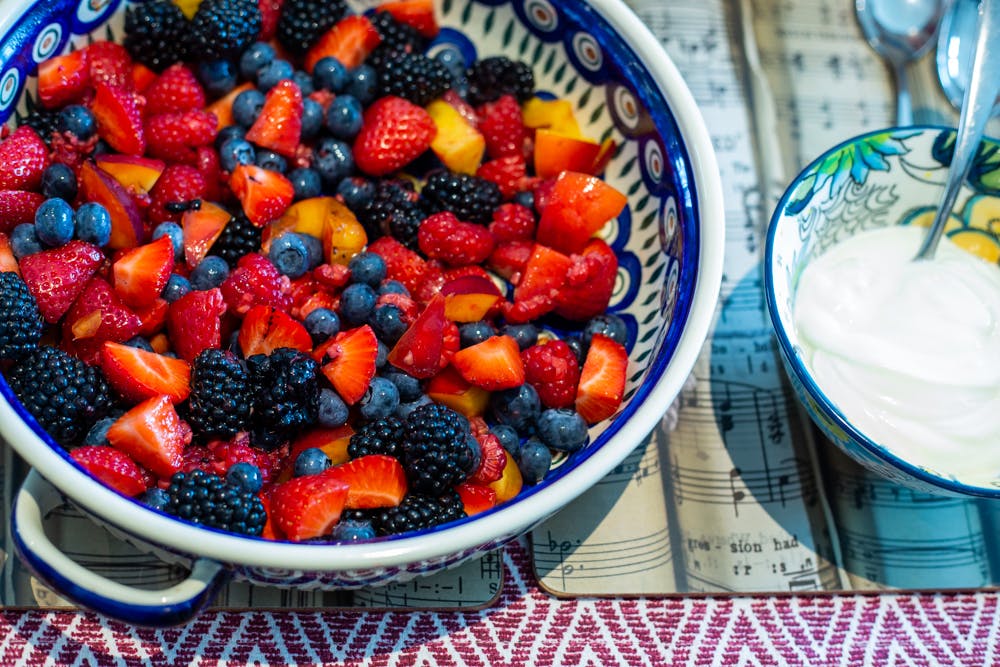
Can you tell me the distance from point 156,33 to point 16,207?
1.21 feet

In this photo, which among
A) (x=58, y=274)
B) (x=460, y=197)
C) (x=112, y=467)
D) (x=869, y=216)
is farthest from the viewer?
(x=869, y=216)

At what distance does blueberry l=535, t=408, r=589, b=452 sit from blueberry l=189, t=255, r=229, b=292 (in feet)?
1.74

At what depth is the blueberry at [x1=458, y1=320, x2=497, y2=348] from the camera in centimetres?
135

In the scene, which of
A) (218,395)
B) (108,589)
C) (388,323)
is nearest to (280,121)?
(388,323)

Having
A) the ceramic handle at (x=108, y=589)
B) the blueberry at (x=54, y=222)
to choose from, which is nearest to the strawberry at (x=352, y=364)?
the ceramic handle at (x=108, y=589)

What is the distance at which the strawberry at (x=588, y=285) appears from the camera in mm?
1401

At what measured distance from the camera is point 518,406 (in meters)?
1.30

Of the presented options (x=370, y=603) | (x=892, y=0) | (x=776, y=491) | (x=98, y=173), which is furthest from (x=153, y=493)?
(x=892, y=0)

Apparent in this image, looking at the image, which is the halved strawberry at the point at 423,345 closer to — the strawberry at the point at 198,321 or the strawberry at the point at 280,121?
the strawberry at the point at 198,321

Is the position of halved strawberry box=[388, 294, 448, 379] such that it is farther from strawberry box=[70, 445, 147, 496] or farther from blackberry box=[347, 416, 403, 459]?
strawberry box=[70, 445, 147, 496]

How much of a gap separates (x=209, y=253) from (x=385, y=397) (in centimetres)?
39

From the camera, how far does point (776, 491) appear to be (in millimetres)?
1490

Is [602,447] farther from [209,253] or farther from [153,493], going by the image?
[209,253]

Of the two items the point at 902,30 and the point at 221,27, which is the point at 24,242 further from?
the point at 902,30
